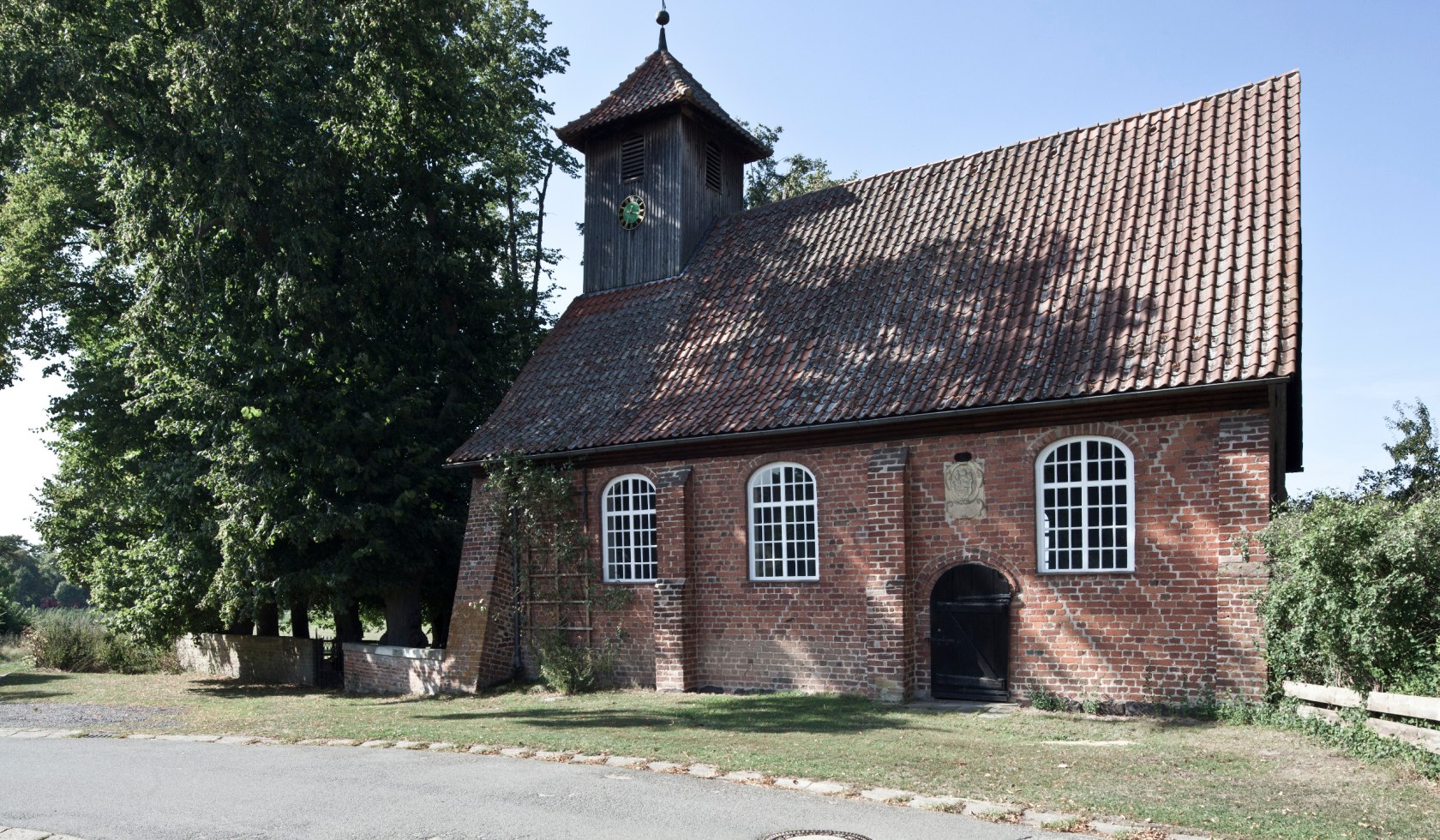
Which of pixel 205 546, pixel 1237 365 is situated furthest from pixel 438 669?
pixel 1237 365

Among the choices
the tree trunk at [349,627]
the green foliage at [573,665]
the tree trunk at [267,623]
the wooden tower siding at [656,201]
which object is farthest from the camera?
the tree trunk at [267,623]

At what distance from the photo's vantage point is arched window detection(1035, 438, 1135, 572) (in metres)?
12.6

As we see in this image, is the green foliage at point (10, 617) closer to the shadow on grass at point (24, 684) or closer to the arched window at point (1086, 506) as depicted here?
the shadow on grass at point (24, 684)

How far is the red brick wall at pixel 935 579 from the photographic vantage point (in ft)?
39.0

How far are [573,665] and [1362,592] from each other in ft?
36.5

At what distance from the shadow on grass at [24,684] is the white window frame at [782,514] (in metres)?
13.6

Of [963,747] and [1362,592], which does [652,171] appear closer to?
[963,747]

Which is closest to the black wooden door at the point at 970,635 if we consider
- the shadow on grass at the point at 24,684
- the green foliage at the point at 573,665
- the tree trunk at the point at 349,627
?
the green foliage at the point at 573,665

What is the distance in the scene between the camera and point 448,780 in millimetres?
9172

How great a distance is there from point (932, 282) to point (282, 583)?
508 inches

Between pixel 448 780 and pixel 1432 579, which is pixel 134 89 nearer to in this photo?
pixel 448 780

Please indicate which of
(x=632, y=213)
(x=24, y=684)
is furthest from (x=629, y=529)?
(x=24, y=684)

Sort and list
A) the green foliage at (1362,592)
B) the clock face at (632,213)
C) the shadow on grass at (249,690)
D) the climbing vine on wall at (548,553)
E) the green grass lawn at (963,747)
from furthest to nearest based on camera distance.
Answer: the clock face at (632,213), the shadow on grass at (249,690), the climbing vine on wall at (548,553), the green foliage at (1362,592), the green grass lawn at (963,747)

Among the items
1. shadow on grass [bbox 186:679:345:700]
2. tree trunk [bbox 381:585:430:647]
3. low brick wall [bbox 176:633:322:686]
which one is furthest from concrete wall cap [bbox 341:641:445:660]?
low brick wall [bbox 176:633:322:686]
